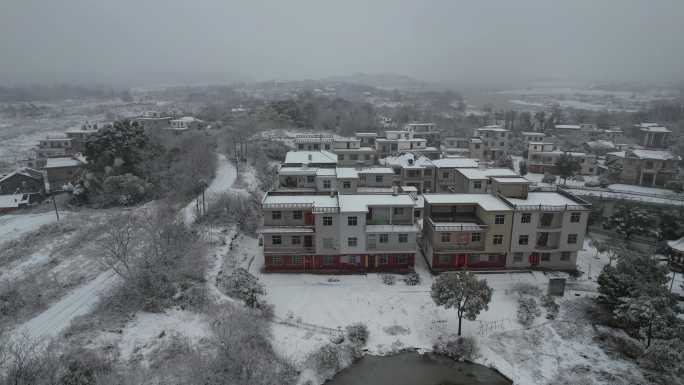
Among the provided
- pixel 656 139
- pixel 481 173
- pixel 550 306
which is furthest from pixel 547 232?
pixel 656 139

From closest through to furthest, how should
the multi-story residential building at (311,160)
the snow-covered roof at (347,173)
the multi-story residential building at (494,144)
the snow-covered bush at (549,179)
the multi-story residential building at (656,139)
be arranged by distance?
1. the snow-covered roof at (347,173)
2. the multi-story residential building at (311,160)
3. the snow-covered bush at (549,179)
4. the multi-story residential building at (494,144)
5. the multi-story residential building at (656,139)

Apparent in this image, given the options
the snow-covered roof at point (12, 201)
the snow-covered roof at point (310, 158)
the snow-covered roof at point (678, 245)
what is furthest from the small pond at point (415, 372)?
the snow-covered roof at point (12, 201)

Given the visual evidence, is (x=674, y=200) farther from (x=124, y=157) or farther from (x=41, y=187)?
(x=41, y=187)

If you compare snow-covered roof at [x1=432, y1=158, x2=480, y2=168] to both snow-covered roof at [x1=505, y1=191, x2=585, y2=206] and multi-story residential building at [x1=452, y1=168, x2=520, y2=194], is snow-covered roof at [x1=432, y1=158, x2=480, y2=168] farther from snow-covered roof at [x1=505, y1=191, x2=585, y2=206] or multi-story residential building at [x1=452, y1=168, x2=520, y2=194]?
snow-covered roof at [x1=505, y1=191, x2=585, y2=206]

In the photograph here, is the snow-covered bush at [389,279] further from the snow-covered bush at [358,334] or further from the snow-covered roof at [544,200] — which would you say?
the snow-covered roof at [544,200]

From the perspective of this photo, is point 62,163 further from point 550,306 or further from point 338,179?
point 550,306

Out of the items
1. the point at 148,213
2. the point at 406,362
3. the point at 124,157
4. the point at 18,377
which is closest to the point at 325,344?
the point at 406,362

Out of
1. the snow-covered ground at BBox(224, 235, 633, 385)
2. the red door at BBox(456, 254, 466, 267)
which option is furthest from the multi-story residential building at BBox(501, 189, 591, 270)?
the red door at BBox(456, 254, 466, 267)

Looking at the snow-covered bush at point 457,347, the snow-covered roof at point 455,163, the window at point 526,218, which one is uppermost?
the snow-covered roof at point 455,163
